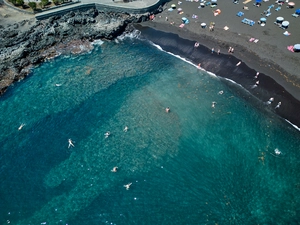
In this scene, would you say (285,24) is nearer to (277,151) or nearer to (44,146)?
(277,151)

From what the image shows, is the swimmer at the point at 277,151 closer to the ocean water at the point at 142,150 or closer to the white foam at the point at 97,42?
the ocean water at the point at 142,150

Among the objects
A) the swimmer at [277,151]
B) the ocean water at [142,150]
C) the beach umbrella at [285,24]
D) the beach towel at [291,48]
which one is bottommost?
the swimmer at [277,151]

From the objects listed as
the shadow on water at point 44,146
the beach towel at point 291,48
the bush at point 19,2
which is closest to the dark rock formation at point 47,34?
the bush at point 19,2

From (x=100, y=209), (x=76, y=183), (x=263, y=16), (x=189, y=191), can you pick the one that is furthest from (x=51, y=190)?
(x=263, y=16)

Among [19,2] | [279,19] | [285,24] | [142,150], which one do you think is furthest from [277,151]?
[19,2]

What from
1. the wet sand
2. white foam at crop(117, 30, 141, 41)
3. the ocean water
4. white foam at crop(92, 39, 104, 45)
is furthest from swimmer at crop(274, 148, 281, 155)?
white foam at crop(92, 39, 104, 45)

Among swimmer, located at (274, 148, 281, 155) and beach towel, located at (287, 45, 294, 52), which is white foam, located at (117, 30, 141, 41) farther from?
swimmer, located at (274, 148, 281, 155)

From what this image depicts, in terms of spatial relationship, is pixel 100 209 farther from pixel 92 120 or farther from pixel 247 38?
pixel 247 38
